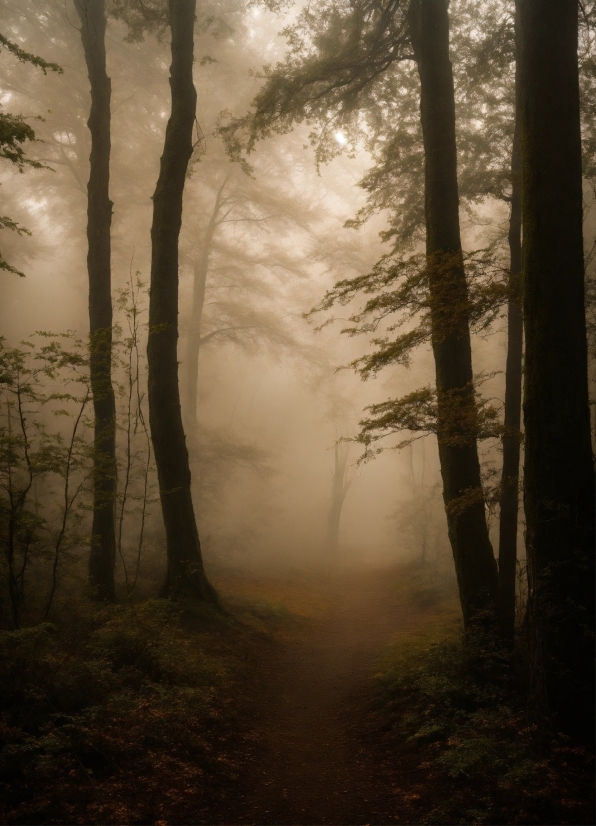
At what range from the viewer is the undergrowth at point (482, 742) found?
369 cm

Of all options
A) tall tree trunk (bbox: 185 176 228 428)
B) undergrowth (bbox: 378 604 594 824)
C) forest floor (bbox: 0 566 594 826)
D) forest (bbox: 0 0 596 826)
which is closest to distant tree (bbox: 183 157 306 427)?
tall tree trunk (bbox: 185 176 228 428)

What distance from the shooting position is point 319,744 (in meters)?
5.82

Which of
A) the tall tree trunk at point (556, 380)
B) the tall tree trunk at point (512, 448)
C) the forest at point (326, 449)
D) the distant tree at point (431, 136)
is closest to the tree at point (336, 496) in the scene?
the forest at point (326, 449)

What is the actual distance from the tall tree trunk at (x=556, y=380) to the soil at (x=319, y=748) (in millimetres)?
1674

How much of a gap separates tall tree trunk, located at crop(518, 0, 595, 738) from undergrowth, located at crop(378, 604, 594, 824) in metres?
0.49

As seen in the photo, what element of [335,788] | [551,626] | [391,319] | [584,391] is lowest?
[335,788]

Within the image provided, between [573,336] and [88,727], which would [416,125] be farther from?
[88,727]

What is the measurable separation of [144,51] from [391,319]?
49.5 feet

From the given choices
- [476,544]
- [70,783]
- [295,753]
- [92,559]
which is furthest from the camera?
[92,559]

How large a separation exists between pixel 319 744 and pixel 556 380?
4.63m

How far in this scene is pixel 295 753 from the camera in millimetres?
5523

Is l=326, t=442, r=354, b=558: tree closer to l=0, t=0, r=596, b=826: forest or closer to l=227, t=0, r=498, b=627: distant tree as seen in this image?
l=0, t=0, r=596, b=826: forest

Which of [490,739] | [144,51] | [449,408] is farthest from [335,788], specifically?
[144,51]

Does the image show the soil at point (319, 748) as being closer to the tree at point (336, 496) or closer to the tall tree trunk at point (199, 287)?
the tall tree trunk at point (199, 287)
